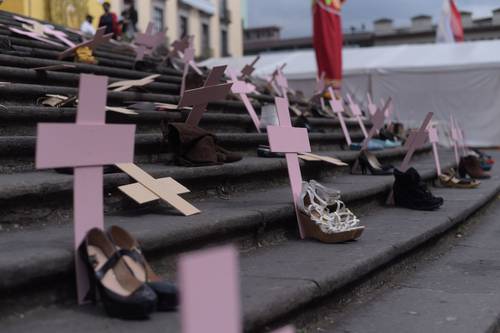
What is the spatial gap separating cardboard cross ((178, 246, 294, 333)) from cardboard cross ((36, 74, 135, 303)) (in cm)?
116

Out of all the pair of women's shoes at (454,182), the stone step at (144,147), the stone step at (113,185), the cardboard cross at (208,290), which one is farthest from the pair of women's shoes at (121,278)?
the pair of women's shoes at (454,182)

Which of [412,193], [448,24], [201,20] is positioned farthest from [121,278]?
[201,20]

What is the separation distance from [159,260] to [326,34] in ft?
27.6

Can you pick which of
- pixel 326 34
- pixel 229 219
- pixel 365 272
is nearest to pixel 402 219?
pixel 365 272

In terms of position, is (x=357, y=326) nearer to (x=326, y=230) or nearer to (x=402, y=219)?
(x=326, y=230)

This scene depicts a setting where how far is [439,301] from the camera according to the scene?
2836 mm

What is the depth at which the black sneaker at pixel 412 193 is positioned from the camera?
4.57 m

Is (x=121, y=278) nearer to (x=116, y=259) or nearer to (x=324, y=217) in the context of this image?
(x=116, y=259)

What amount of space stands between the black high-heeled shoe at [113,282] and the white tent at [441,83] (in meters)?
13.6

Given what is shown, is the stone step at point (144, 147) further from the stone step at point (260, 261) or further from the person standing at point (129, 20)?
the person standing at point (129, 20)

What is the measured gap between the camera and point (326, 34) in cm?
1039

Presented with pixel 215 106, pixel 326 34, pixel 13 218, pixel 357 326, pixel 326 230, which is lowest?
pixel 357 326

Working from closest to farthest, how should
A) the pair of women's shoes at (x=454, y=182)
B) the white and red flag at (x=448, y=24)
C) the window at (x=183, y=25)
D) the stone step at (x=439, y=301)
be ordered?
the stone step at (x=439, y=301), the pair of women's shoes at (x=454, y=182), the white and red flag at (x=448, y=24), the window at (x=183, y=25)

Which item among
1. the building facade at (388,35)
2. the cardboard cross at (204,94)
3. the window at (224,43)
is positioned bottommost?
the cardboard cross at (204,94)
